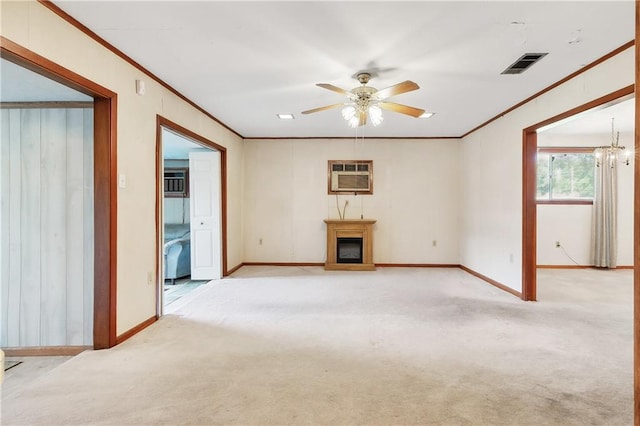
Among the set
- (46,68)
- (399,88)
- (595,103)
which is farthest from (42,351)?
(595,103)

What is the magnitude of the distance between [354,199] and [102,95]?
4.63 meters

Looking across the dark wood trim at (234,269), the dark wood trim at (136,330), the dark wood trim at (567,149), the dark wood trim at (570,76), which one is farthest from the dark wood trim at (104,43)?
the dark wood trim at (567,149)

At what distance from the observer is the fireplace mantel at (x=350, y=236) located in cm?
606

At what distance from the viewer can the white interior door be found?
17.7 feet

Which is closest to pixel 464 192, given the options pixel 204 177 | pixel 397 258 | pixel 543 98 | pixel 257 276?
pixel 397 258

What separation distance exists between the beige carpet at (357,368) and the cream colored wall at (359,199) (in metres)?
2.41

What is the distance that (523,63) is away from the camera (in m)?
3.01

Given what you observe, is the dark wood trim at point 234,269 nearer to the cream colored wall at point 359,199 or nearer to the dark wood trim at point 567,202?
the cream colored wall at point 359,199

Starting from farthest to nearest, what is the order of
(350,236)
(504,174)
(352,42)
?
(350,236) < (504,174) < (352,42)

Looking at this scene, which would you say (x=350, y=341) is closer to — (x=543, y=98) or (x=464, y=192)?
(x=543, y=98)

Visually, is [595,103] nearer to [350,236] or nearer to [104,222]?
[350,236]

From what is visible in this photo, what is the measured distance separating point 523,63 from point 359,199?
3812 mm

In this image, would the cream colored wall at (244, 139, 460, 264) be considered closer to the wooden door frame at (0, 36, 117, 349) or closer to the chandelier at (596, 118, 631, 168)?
the chandelier at (596, 118, 631, 168)

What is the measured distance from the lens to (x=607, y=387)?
209cm
